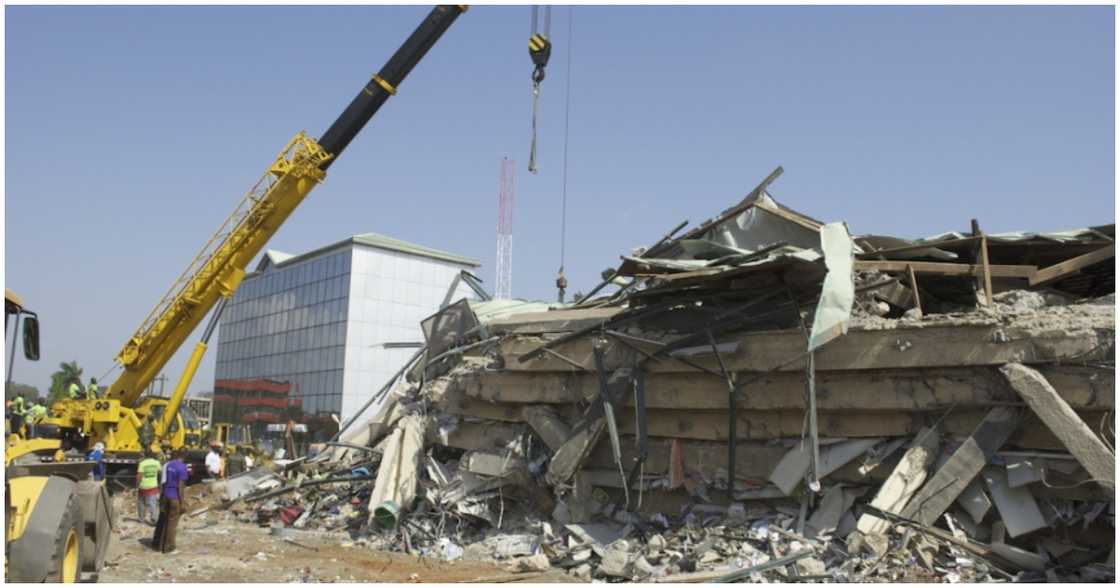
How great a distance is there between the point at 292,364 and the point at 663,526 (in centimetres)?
2953

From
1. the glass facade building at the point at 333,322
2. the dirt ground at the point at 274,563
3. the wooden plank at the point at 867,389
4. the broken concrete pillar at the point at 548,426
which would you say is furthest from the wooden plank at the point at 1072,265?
the glass facade building at the point at 333,322

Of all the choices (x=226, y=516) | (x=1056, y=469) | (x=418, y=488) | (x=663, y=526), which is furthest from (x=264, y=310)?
(x=1056, y=469)

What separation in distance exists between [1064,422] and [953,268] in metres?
1.77

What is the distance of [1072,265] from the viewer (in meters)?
7.91

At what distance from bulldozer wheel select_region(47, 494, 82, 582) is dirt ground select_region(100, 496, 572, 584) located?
146 centimetres

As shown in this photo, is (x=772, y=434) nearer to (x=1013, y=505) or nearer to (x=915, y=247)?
(x=1013, y=505)

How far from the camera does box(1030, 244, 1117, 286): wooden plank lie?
787 cm

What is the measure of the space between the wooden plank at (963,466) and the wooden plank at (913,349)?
0.48 metres

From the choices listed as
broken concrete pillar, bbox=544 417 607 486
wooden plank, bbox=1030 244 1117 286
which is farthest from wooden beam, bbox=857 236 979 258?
broken concrete pillar, bbox=544 417 607 486

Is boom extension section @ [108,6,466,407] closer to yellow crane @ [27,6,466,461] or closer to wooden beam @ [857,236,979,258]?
yellow crane @ [27,6,466,461]

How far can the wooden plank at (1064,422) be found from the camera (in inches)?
260

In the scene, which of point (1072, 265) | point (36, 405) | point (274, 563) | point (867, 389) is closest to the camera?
point (867, 389)

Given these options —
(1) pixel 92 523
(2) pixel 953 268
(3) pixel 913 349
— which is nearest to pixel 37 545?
(1) pixel 92 523

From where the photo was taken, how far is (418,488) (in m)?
10.6
